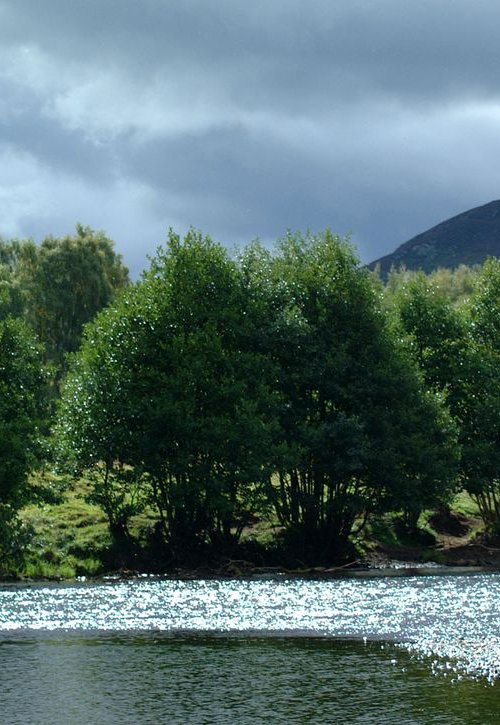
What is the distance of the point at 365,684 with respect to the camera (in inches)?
985

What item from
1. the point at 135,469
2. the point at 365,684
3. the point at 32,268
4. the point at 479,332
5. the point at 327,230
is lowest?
the point at 365,684

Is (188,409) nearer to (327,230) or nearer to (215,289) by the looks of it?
(215,289)

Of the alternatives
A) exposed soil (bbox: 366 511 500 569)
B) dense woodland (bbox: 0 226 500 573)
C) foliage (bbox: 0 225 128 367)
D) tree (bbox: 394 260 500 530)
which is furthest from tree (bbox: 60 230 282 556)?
foliage (bbox: 0 225 128 367)

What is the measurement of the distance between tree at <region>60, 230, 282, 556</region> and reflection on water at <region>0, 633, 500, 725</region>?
31.2 meters

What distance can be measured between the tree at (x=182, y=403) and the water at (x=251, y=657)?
16.3m

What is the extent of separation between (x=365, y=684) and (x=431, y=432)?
1924 inches

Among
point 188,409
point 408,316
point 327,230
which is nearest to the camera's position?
point 188,409

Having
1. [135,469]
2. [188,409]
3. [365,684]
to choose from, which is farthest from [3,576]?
[365,684]

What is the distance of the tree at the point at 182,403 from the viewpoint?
210ft

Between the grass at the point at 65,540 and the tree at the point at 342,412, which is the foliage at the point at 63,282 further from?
the tree at the point at 342,412

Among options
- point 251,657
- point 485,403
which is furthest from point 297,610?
point 485,403

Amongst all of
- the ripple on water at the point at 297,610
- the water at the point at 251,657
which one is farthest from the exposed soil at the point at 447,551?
the water at the point at 251,657

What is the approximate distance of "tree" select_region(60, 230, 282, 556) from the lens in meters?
64.0

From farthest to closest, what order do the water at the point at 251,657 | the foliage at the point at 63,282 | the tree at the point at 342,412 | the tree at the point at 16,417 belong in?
1. the foliage at the point at 63,282
2. the tree at the point at 342,412
3. the tree at the point at 16,417
4. the water at the point at 251,657
